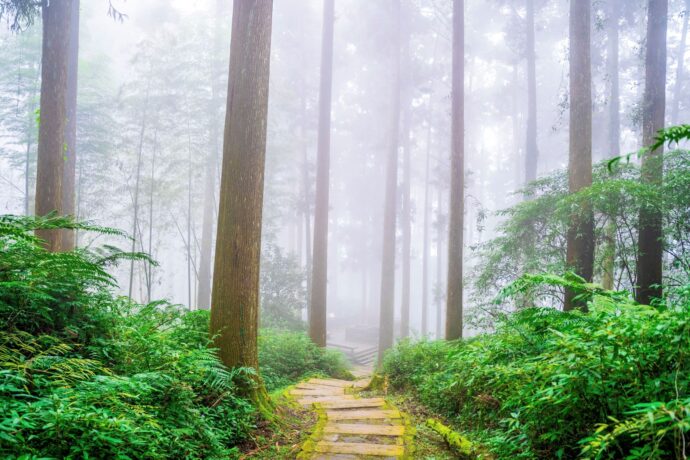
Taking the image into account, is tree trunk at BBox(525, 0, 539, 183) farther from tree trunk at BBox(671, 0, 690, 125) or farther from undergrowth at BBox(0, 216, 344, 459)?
undergrowth at BBox(0, 216, 344, 459)

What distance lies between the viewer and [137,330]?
133 inches

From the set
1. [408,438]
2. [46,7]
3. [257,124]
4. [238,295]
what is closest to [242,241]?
[238,295]

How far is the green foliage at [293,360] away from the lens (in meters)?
8.24

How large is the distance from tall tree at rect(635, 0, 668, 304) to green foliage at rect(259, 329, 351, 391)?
6.34 metres

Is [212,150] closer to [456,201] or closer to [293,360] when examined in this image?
[293,360]

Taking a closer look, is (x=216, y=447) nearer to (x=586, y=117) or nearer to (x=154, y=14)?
(x=586, y=117)

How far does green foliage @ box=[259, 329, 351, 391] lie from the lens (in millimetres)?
8242

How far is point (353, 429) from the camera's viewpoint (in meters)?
4.12

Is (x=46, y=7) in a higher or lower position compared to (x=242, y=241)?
higher

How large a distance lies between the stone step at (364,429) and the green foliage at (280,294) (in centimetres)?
1204

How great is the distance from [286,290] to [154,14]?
1567cm

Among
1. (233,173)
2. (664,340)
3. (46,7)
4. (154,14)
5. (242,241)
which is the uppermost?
(154,14)

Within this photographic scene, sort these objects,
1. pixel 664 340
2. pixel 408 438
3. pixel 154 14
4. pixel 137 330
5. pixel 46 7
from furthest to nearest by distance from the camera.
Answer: pixel 154 14 → pixel 46 7 → pixel 408 438 → pixel 137 330 → pixel 664 340

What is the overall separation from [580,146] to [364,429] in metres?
6.66
